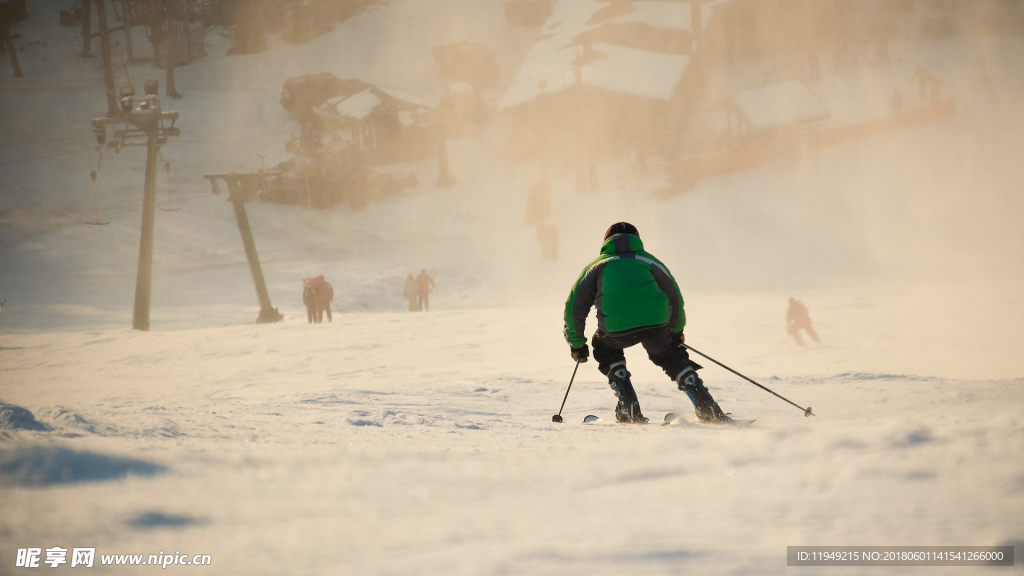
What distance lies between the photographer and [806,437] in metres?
2.55

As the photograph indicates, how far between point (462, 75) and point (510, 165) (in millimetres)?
12706

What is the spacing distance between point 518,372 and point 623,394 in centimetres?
391

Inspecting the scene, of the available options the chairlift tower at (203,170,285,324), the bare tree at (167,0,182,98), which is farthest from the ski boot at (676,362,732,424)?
the bare tree at (167,0,182,98)

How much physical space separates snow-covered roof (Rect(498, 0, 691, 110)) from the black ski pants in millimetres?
25280

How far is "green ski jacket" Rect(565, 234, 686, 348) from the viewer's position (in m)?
4.10

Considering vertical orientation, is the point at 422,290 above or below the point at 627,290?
below

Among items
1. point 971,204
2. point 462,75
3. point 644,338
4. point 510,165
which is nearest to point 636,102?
point 510,165

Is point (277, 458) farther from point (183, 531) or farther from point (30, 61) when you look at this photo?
point (30, 61)

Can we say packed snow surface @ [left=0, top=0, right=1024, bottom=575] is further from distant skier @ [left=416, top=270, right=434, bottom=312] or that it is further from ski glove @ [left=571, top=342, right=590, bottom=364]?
distant skier @ [left=416, top=270, right=434, bottom=312]

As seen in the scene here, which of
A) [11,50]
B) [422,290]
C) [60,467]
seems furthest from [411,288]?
[11,50]

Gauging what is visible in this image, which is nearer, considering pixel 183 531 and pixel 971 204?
pixel 183 531

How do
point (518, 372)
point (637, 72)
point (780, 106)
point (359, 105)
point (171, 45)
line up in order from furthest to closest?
point (171, 45)
point (359, 105)
point (637, 72)
point (780, 106)
point (518, 372)

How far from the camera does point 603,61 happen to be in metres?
30.2

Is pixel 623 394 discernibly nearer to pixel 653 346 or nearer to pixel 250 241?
pixel 653 346
